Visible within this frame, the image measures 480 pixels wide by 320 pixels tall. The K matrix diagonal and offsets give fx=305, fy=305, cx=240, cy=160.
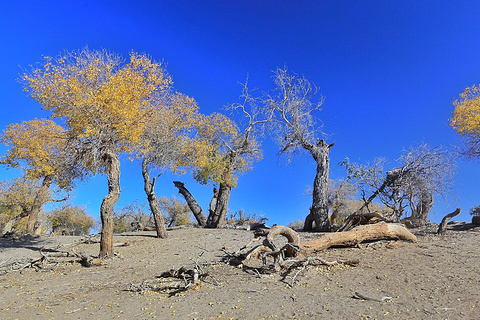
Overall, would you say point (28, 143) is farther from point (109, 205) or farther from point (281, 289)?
point (281, 289)

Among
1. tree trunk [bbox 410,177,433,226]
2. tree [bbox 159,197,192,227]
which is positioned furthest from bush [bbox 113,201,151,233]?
tree trunk [bbox 410,177,433,226]

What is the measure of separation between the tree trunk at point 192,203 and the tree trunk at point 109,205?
24.1ft

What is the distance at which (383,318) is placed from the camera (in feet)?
16.8

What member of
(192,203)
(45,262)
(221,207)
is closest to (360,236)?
(221,207)

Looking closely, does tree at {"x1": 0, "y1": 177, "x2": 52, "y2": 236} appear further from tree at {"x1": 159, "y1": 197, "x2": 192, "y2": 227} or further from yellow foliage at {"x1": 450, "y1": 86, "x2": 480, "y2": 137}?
yellow foliage at {"x1": 450, "y1": 86, "x2": 480, "y2": 137}

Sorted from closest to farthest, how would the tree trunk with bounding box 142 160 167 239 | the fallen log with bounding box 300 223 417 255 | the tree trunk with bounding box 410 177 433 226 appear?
1. the fallen log with bounding box 300 223 417 255
2. the tree trunk with bounding box 410 177 433 226
3. the tree trunk with bounding box 142 160 167 239

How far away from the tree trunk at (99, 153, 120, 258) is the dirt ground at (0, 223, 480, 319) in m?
0.91

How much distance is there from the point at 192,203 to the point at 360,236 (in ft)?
41.4

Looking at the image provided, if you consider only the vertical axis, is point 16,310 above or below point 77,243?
below

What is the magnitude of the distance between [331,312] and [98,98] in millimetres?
10926

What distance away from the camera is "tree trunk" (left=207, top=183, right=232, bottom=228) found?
19516mm

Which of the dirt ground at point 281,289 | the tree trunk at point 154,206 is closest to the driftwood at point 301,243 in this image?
the dirt ground at point 281,289

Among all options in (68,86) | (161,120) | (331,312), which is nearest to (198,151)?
(161,120)

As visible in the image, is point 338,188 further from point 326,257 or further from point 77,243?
point 77,243
